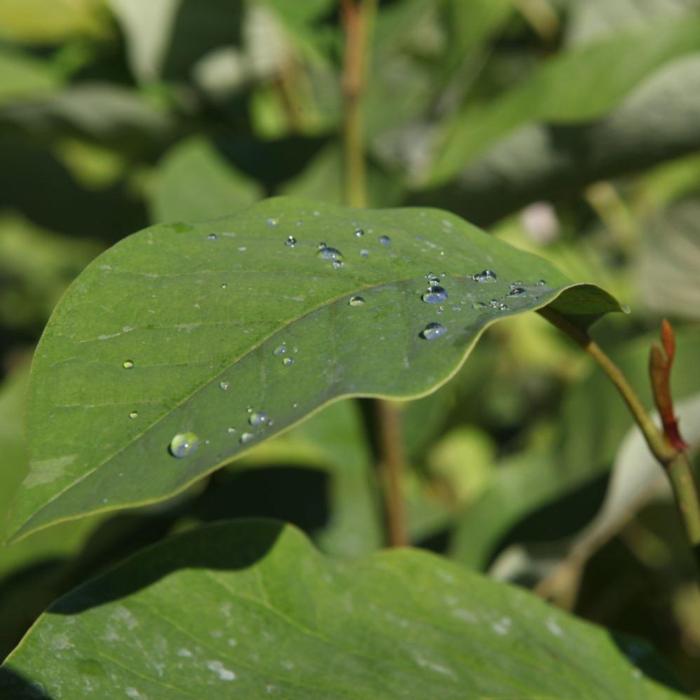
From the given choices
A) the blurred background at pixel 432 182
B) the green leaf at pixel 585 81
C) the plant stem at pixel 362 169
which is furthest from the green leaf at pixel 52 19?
the green leaf at pixel 585 81

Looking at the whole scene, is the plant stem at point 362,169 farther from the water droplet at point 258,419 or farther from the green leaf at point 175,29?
the water droplet at point 258,419

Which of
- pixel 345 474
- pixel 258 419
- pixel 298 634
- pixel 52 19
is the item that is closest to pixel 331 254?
pixel 258 419

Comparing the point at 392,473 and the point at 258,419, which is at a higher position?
the point at 258,419

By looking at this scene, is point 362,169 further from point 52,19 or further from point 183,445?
point 183,445

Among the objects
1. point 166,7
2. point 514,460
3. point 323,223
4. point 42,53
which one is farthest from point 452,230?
point 42,53

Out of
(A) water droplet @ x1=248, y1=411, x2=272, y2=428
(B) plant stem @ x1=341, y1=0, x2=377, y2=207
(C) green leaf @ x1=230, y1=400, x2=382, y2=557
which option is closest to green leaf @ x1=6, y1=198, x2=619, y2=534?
(A) water droplet @ x1=248, y1=411, x2=272, y2=428

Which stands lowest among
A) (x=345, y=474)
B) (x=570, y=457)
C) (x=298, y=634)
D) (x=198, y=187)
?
(x=345, y=474)

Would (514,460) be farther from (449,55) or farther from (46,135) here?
(46,135)
